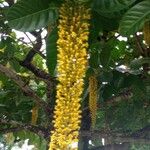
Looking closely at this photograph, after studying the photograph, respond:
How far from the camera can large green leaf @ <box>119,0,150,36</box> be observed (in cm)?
181

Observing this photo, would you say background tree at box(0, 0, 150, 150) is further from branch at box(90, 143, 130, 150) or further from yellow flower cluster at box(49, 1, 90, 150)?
yellow flower cluster at box(49, 1, 90, 150)

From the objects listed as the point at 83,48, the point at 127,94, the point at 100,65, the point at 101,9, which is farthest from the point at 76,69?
the point at 127,94

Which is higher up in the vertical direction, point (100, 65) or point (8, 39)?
point (8, 39)

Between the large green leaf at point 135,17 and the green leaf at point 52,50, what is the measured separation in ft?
1.36

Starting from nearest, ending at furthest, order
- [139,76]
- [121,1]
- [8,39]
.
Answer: [121,1] → [139,76] → [8,39]

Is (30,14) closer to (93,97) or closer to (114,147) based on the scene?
(93,97)

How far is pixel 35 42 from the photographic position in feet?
12.9

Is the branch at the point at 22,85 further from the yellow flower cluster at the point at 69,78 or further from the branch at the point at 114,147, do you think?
the yellow flower cluster at the point at 69,78

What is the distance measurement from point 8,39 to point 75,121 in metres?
2.25

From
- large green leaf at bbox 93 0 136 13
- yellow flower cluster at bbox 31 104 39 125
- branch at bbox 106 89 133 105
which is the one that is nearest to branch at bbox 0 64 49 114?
yellow flower cluster at bbox 31 104 39 125

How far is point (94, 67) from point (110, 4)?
1150mm

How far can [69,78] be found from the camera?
162 centimetres

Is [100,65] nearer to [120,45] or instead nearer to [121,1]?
[120,45]

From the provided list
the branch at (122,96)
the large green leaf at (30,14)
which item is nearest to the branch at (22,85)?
the branch at (122,96)
